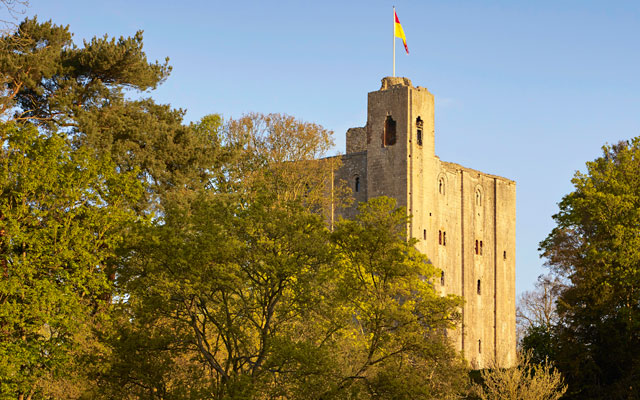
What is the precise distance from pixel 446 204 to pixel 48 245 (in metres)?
33.9

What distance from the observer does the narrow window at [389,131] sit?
5164cm

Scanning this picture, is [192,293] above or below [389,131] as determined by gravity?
below

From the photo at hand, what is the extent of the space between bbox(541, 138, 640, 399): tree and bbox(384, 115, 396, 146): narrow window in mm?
A: 16554

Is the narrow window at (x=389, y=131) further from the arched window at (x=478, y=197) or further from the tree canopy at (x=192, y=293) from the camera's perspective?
the tree canopy at (x=192, y=293)

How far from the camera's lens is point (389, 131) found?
51938mm

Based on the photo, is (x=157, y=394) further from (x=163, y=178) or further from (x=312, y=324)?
(x=163, y=178)

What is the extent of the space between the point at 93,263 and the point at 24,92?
1039cm

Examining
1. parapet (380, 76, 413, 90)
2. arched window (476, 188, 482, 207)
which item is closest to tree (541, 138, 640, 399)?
parapet (380, 76, 413, 90)

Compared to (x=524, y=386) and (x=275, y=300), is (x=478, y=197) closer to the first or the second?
(x=524, y=386)

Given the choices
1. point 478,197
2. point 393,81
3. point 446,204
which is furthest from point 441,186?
→ point 393,81

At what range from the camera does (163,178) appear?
35.6 m

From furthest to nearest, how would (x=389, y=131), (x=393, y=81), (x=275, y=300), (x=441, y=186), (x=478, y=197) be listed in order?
(x=478, y=197), (x=441, y=186), (x=393, y=81), (x=389, y=131), (x=275, y=300)

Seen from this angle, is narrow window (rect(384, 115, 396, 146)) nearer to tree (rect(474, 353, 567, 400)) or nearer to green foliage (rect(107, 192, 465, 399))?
tree (rect(474, 353, 567, 400))

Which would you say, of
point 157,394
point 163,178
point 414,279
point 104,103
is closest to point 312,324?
point 414,279
